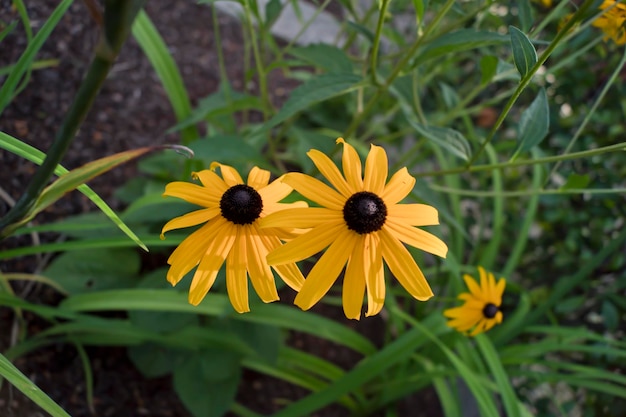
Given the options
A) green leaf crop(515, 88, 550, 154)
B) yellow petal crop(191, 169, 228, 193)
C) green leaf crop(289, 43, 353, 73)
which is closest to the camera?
yellow petal crop(191, 169, 228, 193)

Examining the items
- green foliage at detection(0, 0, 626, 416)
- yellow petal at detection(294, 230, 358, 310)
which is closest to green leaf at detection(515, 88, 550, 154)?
green foliage at detection(0, 0, 626, 416)

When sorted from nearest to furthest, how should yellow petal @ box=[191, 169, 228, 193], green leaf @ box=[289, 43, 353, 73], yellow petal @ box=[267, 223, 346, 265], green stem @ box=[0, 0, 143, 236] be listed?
green stem @ box=[0, 0, 143, 236] → yellow petal @ box=[267, 223, 346, 265] → yellow petal @ box=[191, 169, 228, 193] → green leaf @ box=[289, 43, 353, 73]

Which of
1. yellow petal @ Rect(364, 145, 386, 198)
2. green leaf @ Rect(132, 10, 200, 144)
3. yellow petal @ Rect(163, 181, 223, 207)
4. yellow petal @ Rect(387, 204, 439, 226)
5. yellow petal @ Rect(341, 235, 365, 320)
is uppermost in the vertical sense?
green leaf @ Rect(132, 10, 200, 144)

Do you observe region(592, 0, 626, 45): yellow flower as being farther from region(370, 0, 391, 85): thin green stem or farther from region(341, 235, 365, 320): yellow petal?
region(341, 235, 365, 320): yellow petal

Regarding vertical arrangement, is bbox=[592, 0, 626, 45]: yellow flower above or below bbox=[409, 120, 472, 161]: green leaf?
above

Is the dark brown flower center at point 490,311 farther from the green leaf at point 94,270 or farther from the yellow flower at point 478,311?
the green leaf at point 94,270

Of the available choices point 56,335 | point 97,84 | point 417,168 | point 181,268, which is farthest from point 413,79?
point 417,168

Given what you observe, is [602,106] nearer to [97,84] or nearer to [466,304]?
[466,304]

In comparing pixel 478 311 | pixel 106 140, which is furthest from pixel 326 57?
pixel 106 140

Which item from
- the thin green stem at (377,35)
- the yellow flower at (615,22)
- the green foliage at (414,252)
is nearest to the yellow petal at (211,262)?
the green foliage at (414,252)
